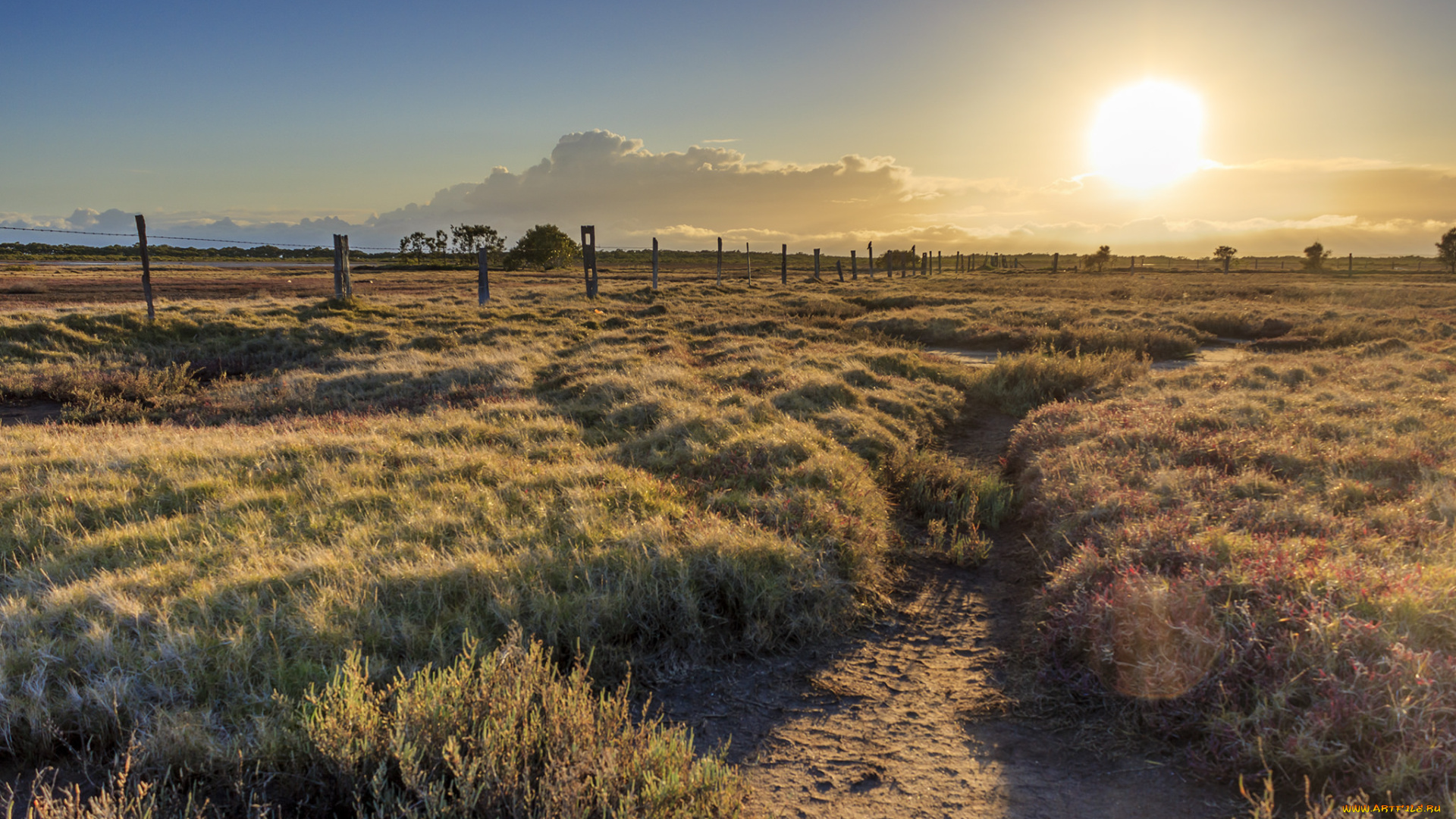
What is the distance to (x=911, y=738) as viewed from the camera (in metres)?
3.72

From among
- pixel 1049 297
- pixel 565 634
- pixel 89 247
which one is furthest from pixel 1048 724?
pixel 89 247

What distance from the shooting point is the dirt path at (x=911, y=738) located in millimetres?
3189

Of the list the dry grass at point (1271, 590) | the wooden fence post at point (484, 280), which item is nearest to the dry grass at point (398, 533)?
the dry grass at point (1271, 590)

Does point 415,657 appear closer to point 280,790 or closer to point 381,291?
point 280,790

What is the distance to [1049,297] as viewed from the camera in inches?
1268

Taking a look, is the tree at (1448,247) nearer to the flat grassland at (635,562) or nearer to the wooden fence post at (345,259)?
the flat grassland at (635,562)

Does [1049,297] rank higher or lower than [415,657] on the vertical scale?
higher

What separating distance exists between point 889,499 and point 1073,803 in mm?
4279

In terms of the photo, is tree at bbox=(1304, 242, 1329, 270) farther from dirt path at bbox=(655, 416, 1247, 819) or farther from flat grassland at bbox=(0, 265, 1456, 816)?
dirt path at bbox=(655, 416, 1247, 819)

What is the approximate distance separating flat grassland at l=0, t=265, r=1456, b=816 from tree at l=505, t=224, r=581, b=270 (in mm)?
56274

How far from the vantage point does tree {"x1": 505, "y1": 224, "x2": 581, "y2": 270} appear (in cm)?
6600

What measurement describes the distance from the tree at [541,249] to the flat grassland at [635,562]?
56.3 metres

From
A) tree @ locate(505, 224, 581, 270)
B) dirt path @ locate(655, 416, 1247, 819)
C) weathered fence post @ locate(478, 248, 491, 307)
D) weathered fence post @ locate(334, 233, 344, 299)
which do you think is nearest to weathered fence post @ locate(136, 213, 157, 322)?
weathered fence post @ locate(334, 233, 344, 299)

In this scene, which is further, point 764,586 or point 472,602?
point 764,586
